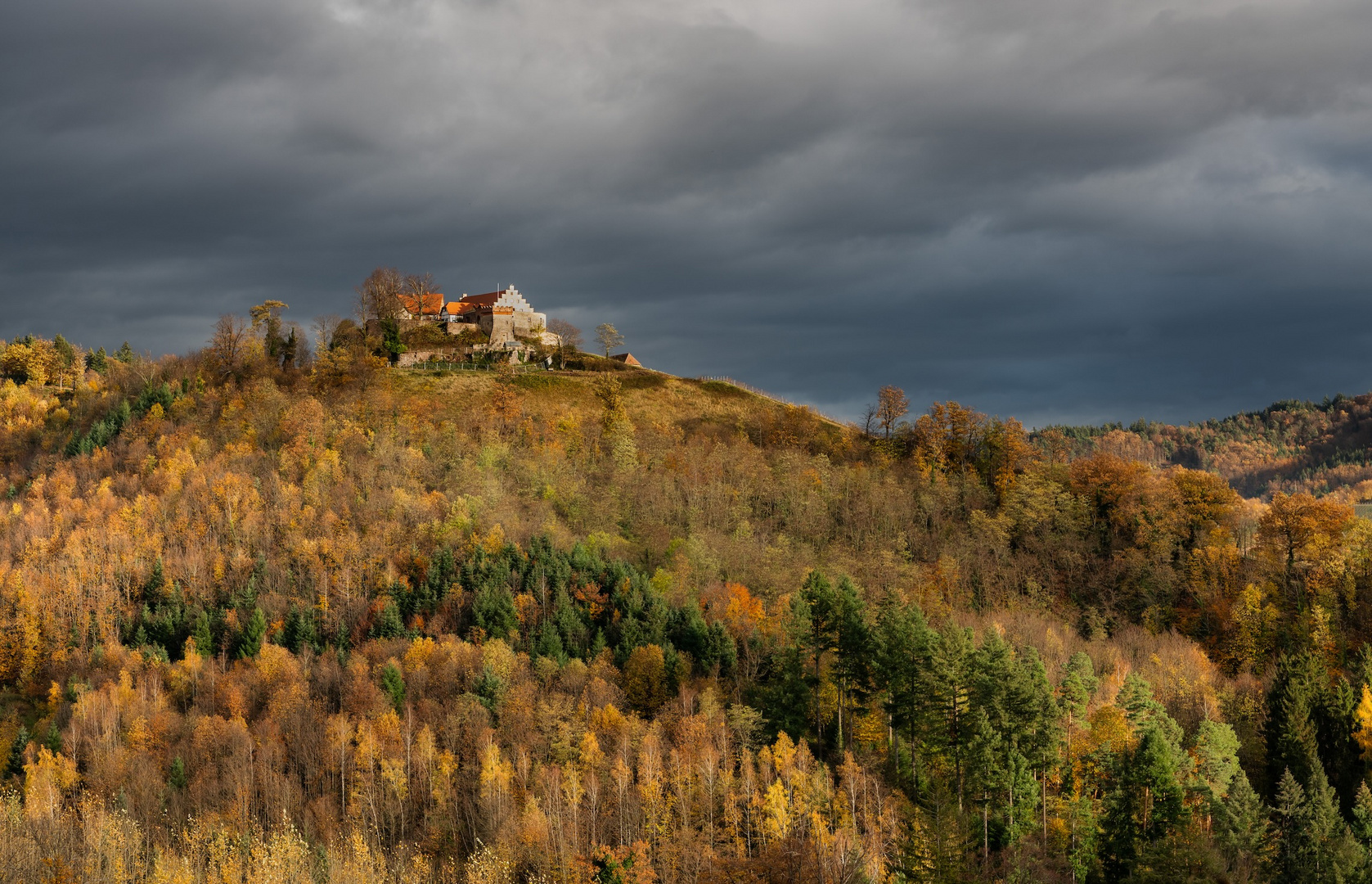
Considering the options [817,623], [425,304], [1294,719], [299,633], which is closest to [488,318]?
[425,304]

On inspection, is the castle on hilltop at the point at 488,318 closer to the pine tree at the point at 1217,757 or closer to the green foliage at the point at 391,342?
the green foliage at the point at 391,342

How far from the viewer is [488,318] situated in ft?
636

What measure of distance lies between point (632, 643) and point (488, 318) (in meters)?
97.2

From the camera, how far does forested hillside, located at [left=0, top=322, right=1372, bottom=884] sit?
256 feet

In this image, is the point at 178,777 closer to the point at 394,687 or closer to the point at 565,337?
the point at 394,687

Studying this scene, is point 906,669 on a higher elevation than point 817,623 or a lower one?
lower

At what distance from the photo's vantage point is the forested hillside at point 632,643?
256 ft

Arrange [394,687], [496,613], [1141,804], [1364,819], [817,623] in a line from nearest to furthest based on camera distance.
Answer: [1364,819], [1141,804], [817,623], [394,687], [496,613]

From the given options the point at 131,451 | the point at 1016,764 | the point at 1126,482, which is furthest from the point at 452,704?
the point at 1126,482

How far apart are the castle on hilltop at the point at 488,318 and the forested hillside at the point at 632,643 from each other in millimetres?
15055

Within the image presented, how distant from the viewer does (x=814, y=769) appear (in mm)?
86562

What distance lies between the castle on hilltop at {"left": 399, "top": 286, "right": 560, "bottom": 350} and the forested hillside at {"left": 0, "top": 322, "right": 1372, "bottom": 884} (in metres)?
15.1

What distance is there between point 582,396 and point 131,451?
73.1m

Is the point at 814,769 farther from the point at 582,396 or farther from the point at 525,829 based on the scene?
the point at 582,396
